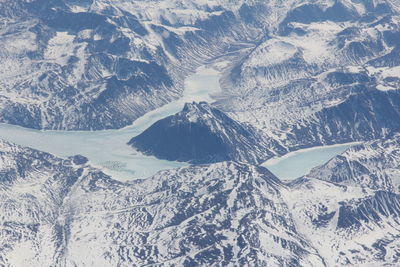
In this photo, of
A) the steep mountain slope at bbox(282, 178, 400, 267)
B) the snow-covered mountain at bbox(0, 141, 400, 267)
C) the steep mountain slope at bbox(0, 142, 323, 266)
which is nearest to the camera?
the steep mountain slope at bbox(0, 142, 323, 266)

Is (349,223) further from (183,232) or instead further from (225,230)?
(183,232)

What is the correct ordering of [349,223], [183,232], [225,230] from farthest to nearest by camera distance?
[349,223] < [183,232] < [225,230]

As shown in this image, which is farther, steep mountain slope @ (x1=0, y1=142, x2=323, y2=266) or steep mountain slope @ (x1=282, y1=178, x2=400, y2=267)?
steep mountain slope @ (x1=282, y1=178, x2=400, y2=267)

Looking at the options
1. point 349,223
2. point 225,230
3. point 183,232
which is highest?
point 225,230

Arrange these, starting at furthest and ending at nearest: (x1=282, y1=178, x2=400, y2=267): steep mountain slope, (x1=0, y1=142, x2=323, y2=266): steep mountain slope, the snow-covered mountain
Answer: (x1=282, y1=178, x2=400, y2=267): steep mountain slope < the snow-covered mountain < (x1=0, y1=142, x2=323, y2=266): steep mountain slope

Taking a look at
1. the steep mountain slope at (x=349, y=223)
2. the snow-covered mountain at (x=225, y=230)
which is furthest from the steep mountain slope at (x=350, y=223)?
the snow-covered mountain at (x=225, y=230)

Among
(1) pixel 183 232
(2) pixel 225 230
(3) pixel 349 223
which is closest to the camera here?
(2) pixel 225 230

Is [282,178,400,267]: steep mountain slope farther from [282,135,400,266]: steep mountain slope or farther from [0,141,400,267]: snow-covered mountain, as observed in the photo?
[0,141,400,267]: snow-covered mountain

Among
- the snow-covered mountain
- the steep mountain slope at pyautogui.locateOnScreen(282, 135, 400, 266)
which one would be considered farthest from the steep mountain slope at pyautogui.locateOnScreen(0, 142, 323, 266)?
the steep mountain slope at pyautogui.locateOnScreen(282, 135, 400, 266)

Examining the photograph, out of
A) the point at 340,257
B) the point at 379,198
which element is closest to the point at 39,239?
the point at 340,257

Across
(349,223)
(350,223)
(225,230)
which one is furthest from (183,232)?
(350,223)

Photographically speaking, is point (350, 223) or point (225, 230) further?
point (350, 223)
